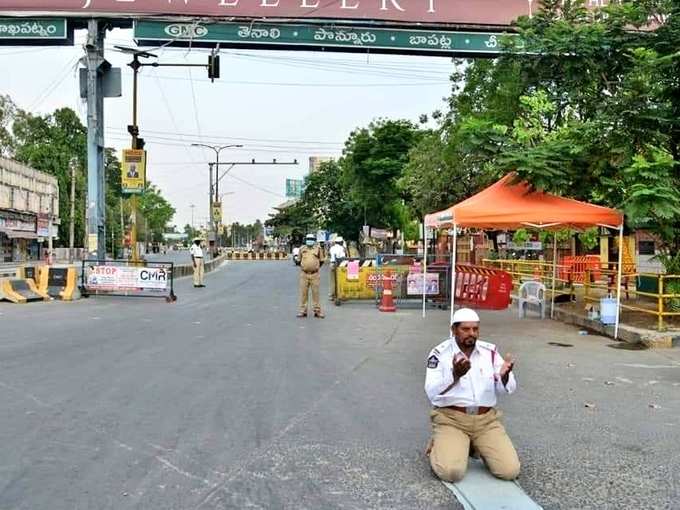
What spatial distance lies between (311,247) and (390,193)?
3093 cm

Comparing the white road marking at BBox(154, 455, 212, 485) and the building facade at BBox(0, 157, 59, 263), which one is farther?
the building facade at BBox(0, 157, 59, 263)

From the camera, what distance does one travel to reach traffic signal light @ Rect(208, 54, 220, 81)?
763 inches

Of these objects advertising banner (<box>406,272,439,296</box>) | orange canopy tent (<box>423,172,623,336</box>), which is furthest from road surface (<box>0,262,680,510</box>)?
advertising banner (<box>406,272,439,296</box>)

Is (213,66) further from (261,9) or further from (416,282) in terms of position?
(416,282)

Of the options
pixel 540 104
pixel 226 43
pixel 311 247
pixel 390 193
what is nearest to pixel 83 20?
pixel 226 43

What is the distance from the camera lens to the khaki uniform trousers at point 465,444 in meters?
4.77

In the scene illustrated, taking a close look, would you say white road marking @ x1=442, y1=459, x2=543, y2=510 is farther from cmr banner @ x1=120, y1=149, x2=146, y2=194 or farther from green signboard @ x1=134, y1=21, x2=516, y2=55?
cmr banner @ x1=120, y1=149, x2=146, y2=194

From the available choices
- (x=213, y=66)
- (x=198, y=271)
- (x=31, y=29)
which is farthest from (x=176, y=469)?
(x=198, y=271)

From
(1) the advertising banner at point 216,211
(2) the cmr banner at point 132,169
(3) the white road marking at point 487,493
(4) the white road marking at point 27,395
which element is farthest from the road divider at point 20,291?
(1) the advertising banner at point 216,211

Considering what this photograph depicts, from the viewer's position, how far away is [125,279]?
19469mm

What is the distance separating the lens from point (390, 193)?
45.9 meters

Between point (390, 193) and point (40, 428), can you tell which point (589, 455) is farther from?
point (390, 193)

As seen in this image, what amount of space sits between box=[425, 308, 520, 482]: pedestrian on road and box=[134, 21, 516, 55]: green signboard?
1684 centimetres

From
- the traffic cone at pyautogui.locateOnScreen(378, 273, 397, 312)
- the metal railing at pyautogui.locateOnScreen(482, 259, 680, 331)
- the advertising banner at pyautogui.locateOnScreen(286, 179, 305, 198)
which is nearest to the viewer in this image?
the metal railing at pyautogui.locateOnScreen(482, 259, 680, 331)
